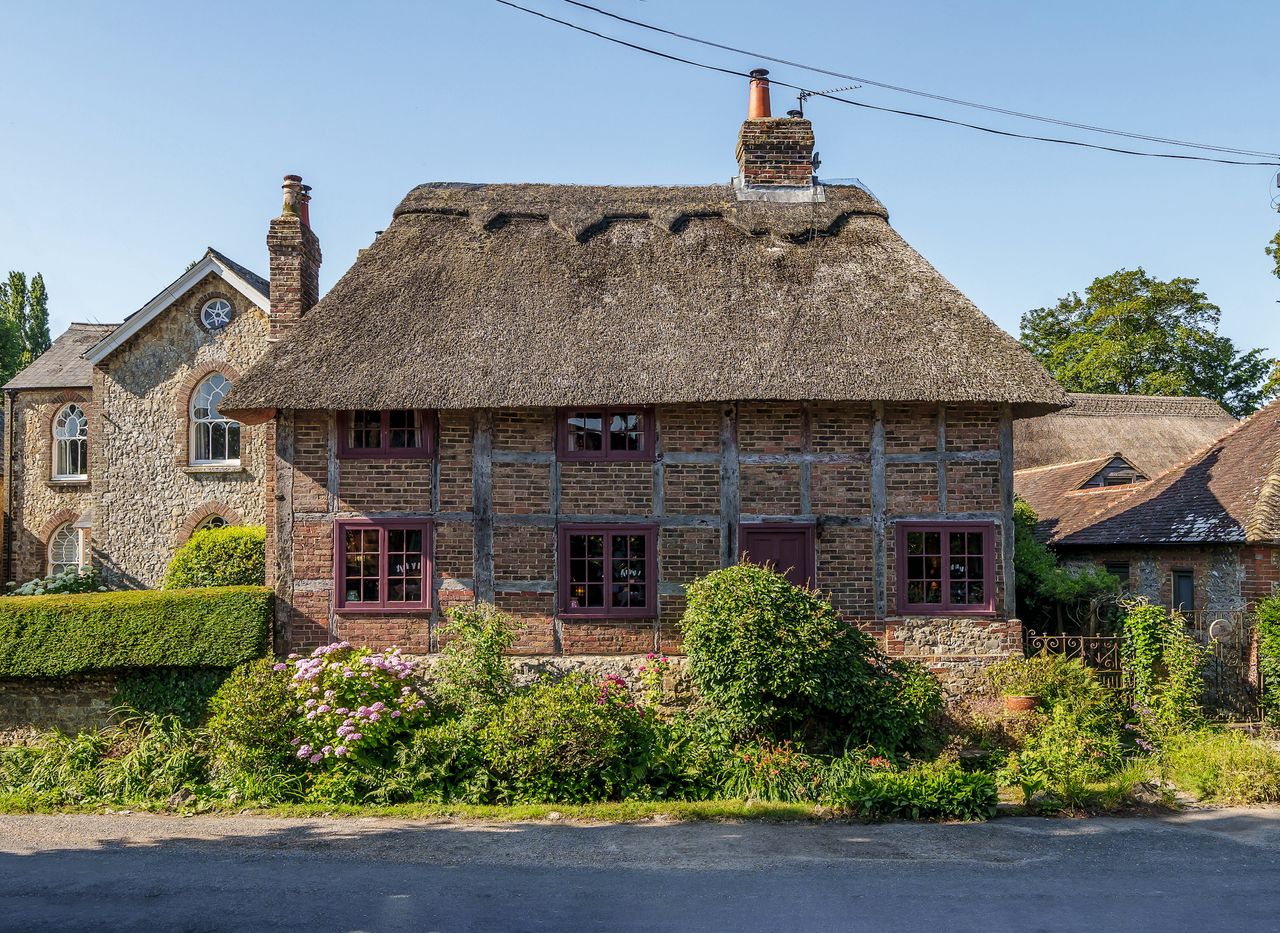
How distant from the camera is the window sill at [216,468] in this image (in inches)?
806

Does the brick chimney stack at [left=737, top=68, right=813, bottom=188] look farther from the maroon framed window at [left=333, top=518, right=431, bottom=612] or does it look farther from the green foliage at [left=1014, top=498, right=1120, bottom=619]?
the maroon framed window at [left=333, top=518, right=431, bottom=612]

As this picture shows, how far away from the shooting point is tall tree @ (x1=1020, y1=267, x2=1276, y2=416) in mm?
36094

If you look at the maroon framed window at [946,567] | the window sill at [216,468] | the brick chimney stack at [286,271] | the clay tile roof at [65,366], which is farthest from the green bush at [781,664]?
the clay tile roof at [65,366]

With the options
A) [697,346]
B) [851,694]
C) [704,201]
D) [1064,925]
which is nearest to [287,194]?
[704,201]

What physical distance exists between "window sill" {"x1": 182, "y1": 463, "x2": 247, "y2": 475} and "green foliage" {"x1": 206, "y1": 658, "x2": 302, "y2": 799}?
10860 mm

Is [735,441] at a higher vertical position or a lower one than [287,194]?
lower

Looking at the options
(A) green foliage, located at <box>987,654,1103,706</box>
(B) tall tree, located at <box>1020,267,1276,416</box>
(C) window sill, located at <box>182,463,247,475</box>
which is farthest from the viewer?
(B) tall tree, located at <box>1020,267,1276,416</box>

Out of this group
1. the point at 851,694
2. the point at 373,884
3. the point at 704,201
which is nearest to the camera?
the point at 373,884

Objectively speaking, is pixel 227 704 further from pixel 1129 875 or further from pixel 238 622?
pixel 1129 875

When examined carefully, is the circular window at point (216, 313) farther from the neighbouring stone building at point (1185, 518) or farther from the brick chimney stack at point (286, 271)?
the neighbouring stone building at point (1185, 518)

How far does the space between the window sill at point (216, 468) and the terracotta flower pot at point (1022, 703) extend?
16762 millimetres

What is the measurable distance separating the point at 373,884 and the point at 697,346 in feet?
24.6

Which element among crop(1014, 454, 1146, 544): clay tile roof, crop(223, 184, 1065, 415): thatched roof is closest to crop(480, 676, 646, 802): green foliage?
crop(223, 184, 1065, 415): thatched roof

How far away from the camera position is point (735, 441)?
40.0ft
